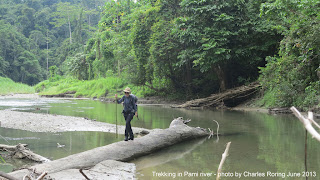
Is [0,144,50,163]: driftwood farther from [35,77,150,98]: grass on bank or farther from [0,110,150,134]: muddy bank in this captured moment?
[35,77,150,98]: grass on bank

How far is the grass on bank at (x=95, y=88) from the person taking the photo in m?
32.3

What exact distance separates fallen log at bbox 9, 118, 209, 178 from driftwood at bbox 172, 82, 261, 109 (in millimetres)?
10494

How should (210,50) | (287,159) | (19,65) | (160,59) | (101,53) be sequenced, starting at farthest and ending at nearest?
(19,65), (101,53), (160,59), (210,50), (287,159)

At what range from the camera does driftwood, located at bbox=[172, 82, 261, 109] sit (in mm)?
19906

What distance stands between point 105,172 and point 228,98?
15.4 m

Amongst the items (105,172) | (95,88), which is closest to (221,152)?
(105,172)

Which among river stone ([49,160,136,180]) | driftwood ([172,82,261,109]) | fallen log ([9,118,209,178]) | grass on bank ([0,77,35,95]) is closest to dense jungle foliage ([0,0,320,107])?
driftwood ([172,82,261,109])

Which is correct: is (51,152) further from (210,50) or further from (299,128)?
(210,50)

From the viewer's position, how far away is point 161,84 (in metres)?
27.0

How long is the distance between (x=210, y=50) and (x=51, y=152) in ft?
45.5

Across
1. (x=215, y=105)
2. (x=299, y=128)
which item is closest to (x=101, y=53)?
(x=215, y=105)

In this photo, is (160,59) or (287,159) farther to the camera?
(160,59)

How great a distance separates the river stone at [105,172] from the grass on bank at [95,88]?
22.6m

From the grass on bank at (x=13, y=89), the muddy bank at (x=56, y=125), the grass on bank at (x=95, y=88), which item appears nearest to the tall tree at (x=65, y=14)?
the grass on bank at (x=13, y=89)
